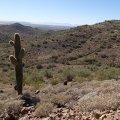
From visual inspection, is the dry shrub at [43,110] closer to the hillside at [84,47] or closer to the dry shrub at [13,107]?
the dry shrub at [13,107]

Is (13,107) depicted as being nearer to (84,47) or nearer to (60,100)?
(60,100)

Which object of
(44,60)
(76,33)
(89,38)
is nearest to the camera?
(44,60)

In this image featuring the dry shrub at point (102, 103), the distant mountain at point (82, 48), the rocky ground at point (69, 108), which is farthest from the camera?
the distant mountain at point (82, 48)

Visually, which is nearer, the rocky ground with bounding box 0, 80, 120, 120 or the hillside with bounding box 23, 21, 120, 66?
the rocky ground with bounding box 0, 80, 120, 120

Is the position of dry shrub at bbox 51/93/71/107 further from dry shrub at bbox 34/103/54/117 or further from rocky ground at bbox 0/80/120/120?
dry shrub at bbox 34/103/54/117

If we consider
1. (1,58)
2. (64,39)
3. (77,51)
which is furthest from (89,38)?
(1,58)

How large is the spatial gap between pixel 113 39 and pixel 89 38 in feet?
17.6

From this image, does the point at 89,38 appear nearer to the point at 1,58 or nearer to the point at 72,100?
the point at 1,58

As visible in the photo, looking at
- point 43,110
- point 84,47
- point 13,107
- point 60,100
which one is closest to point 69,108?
point 43,110

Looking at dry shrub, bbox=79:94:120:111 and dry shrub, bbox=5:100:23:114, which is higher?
dry shrub, bbox=79:94:120:111

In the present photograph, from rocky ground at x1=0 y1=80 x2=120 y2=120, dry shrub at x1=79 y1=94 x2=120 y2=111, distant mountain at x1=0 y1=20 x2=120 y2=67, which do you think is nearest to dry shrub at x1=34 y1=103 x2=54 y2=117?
rocky ground at x1=0 y1=80 x2=120 y2=120

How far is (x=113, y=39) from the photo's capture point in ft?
187

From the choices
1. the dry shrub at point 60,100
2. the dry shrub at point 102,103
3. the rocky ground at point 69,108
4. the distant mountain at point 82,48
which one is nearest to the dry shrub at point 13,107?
the rocky ground at point 69,108

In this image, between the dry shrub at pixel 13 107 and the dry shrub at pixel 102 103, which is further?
the dry shrub at pixel 13 107
